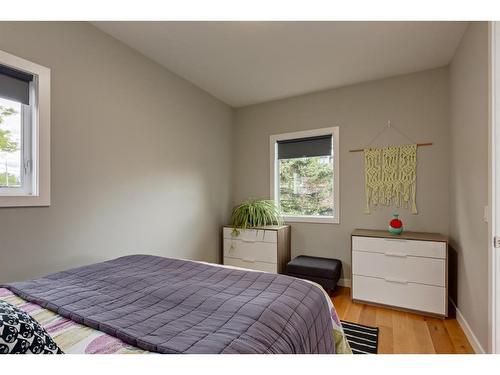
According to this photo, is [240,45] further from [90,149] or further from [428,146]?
[428,146]

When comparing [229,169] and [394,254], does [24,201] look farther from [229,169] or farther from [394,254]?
[394,254]

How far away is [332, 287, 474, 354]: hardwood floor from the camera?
188 centimetres

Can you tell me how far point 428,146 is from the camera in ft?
8.93

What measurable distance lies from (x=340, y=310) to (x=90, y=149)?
2661 millimetres

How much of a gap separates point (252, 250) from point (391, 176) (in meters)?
1.83

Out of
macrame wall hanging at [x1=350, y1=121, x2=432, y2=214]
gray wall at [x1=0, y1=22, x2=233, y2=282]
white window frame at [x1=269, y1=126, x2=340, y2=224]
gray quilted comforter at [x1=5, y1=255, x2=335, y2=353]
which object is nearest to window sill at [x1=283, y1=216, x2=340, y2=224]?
white window frame at [x1=269, y1=126, x2=340, y2=224]

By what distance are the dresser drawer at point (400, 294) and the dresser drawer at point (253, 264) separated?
0.92 meters

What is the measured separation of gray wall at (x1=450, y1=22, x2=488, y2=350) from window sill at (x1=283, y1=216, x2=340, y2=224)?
1.17 m

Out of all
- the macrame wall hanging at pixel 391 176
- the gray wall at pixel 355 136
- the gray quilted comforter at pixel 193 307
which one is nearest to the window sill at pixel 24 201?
the gray quilted comforter at pixel 193 307

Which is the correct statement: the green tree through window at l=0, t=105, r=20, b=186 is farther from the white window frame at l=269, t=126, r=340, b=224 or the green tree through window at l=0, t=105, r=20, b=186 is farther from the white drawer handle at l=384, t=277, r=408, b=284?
the white drawer handle at l=384, t=277, r=408, b=284

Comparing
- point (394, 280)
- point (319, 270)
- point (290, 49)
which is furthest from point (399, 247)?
point (290, 49)

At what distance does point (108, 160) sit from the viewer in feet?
7.04
